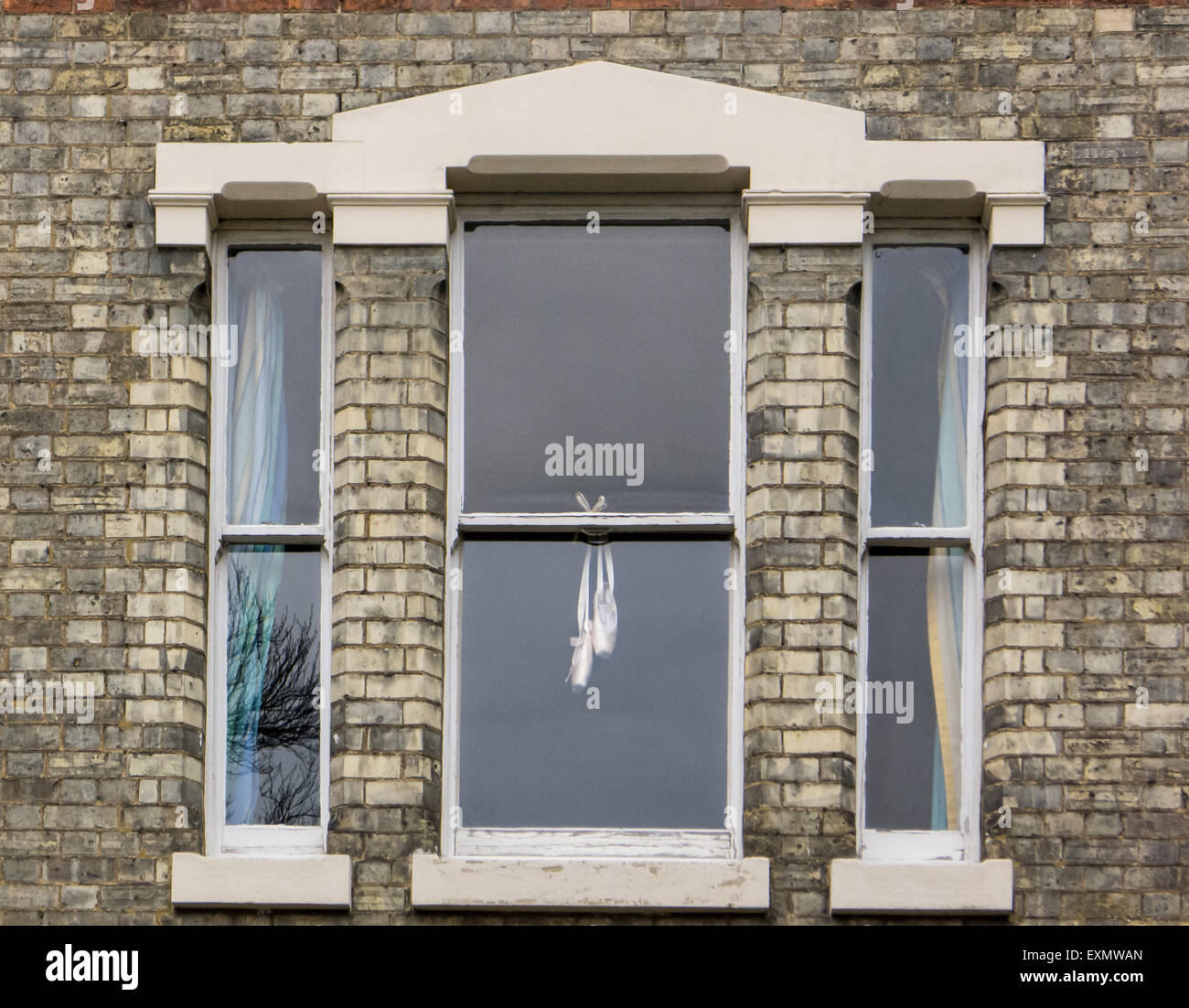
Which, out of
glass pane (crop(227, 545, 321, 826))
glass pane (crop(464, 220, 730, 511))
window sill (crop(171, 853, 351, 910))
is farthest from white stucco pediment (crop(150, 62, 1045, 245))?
window sill (crop(171, 853, 351, 910))

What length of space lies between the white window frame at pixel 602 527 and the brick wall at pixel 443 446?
5.4 inches

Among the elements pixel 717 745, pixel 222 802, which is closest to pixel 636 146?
pixel 717 745

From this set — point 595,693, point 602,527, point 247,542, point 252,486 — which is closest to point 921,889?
point 595,693

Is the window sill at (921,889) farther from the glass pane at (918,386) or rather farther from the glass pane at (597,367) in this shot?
the glass pane at (597,367)

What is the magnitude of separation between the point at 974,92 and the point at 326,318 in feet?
8.90

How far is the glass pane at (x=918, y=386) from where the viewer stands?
8.98 meters

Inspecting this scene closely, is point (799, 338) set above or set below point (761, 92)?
below

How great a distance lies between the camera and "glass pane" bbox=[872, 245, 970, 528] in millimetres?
8977

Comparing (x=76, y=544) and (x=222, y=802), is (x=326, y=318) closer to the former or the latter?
(x=76, y=544)

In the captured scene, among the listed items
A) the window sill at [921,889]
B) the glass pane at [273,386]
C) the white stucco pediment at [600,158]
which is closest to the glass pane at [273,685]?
the glass pane at [273,386]

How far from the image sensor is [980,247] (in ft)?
30.0

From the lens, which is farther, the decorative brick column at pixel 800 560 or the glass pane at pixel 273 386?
the glass pane at pixel 273 386

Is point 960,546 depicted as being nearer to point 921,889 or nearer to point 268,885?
point 921,889

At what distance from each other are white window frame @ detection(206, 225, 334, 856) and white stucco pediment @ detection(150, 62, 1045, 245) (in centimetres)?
26
